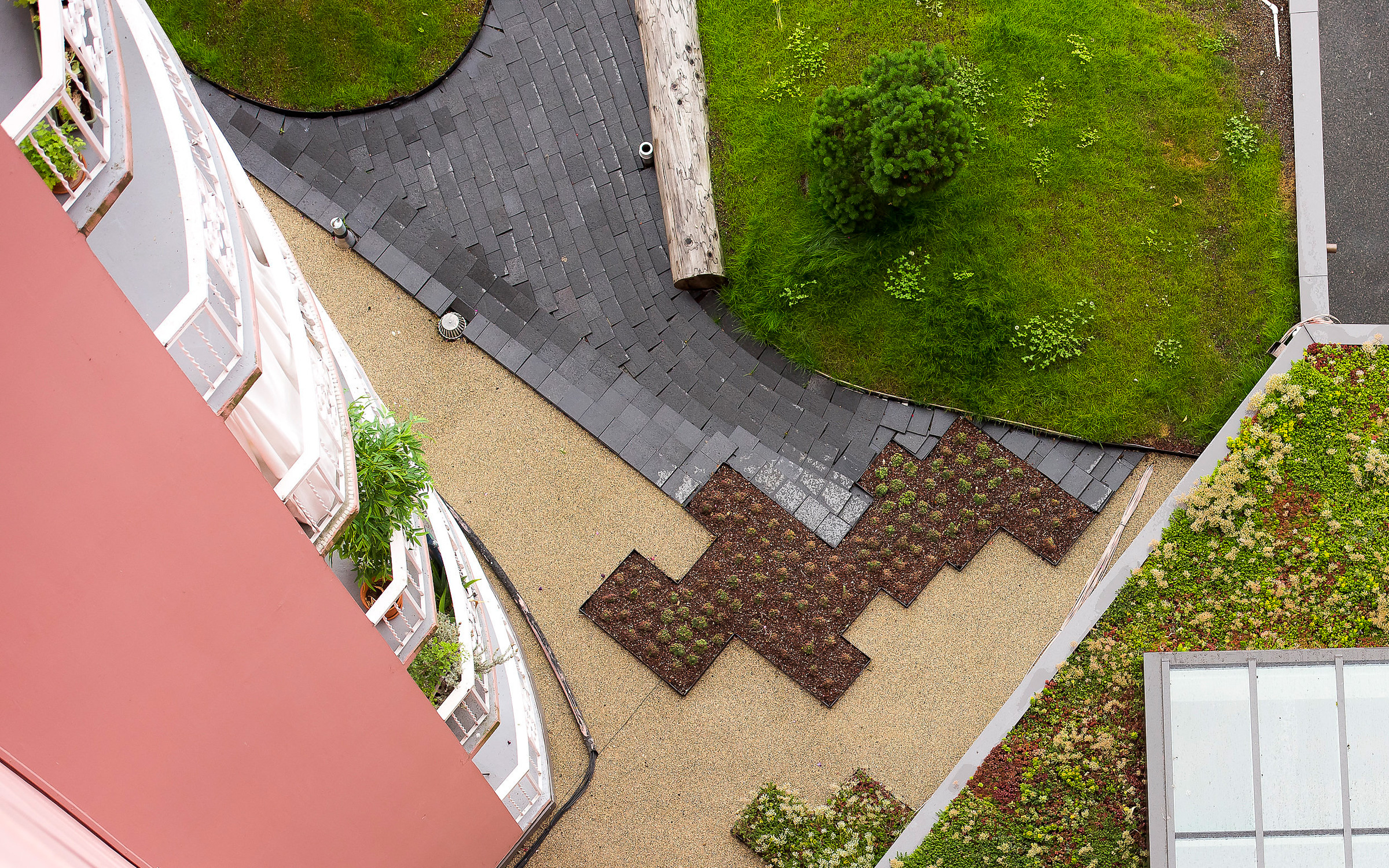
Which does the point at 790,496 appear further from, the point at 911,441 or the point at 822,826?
the point at 822,826

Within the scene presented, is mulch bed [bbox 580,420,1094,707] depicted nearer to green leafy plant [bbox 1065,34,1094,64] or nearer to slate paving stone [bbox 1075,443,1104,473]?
slate paving stone [bbox 1075,443,1104,473]

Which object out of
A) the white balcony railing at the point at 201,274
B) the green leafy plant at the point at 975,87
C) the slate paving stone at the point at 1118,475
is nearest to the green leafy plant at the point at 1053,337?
the slate paving stone at the point at 1118,475

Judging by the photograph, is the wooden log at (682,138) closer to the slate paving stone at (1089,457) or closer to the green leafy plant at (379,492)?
the slate paving stone at (1089,457)

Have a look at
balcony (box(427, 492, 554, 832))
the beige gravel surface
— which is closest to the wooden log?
the beige gravel surface

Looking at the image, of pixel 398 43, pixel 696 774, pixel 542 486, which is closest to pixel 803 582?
pixel 696 774

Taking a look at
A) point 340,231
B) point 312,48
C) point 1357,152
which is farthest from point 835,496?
point 312,48

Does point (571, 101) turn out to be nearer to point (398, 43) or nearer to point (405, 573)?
point (398, 43)
